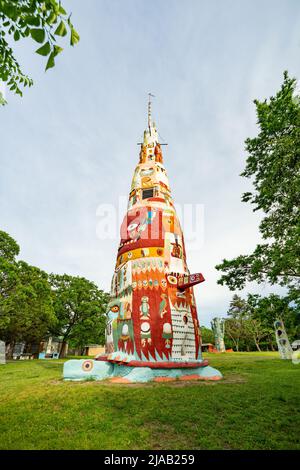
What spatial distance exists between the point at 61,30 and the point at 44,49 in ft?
0.91

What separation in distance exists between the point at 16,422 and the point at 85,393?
2.71m

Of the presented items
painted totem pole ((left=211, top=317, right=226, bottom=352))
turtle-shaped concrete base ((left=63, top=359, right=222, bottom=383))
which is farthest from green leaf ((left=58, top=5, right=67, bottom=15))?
painted totem pole ((left=211, top=317, right=226, bottom=352))

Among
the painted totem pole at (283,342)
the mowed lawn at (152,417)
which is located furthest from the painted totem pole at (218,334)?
the mowed lawn at (152,417)

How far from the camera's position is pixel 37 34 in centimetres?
261

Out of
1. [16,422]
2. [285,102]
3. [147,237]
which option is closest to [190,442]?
[16,422]

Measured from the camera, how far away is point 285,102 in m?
11.1

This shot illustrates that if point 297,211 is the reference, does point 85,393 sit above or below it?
below

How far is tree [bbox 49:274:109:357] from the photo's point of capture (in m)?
30.3

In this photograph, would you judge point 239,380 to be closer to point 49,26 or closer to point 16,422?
point 16,422

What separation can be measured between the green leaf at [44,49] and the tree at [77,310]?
29.9 meters

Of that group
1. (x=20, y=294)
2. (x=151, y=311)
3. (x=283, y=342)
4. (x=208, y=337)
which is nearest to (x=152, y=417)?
(x=151, y=311)

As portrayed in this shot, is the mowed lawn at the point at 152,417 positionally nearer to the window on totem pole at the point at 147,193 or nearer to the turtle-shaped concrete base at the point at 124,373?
the turtle-shaped concrete base at the point at 124,373
